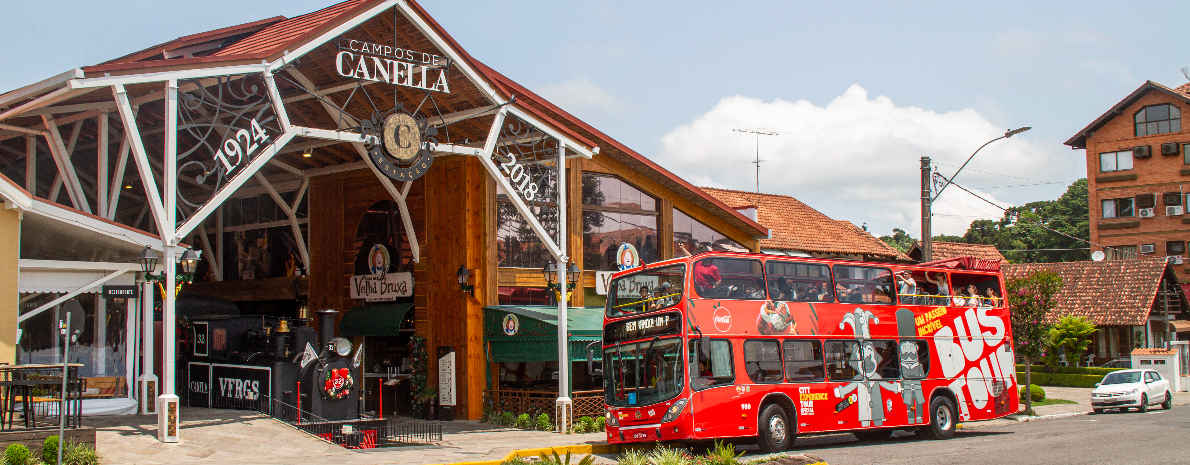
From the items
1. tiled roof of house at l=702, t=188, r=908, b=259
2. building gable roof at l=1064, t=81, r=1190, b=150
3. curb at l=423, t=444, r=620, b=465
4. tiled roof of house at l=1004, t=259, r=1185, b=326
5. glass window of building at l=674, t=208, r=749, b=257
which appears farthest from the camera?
building gable roof at l=1064, t=81, r=1190, b=150

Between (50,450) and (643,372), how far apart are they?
9.54m

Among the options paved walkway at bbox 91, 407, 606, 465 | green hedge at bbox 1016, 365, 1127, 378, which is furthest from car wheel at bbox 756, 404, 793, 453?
green hedge at bbox 1016, 365, 1127, 378

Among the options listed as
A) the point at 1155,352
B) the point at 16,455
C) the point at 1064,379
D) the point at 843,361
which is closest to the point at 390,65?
the point at 16,455

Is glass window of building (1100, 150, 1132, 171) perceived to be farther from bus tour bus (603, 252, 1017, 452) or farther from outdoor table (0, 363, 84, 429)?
outdoor table (0, 363, 84, 429)

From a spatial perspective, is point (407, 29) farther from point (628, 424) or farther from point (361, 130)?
point (628, 424)

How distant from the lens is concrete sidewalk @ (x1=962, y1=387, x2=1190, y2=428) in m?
26.0

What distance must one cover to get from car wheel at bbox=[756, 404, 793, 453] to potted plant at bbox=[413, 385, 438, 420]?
9351 millimetres

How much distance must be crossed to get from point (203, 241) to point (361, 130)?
1521 centimetres

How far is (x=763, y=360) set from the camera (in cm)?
1830

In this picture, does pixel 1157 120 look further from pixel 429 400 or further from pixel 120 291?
pixel 120 291

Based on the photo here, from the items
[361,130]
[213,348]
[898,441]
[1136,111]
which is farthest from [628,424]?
[1136,111]

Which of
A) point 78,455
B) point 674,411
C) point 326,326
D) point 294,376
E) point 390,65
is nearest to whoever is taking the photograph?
point 78,455

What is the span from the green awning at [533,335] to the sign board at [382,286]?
9.09 feet

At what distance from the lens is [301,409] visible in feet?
65.0
